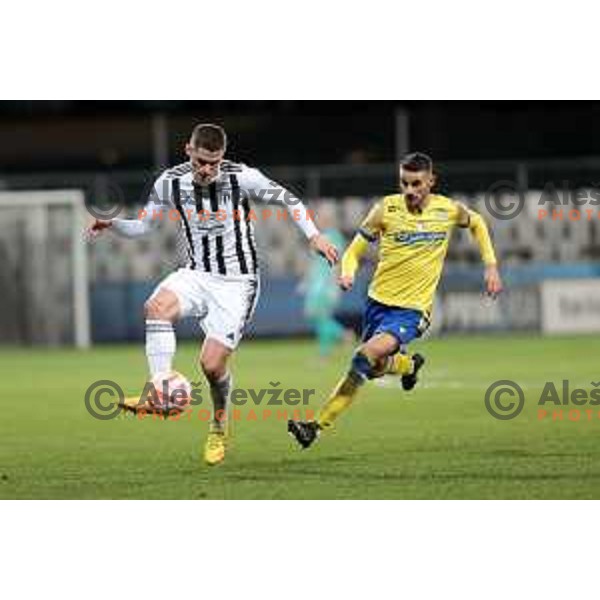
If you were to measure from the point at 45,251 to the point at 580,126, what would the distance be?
203 inches

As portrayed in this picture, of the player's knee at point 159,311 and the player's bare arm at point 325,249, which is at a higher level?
the player's bare arm at point 325,249

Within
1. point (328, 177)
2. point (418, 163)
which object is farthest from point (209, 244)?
point (328, 177)

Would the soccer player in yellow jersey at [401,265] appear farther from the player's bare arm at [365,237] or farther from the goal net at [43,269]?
the goal net at [43,269]

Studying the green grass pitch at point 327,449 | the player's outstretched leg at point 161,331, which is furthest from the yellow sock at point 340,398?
the player's outstretched leg at point 161,331

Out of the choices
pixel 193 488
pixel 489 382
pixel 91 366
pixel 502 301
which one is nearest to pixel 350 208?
pixel 502 301

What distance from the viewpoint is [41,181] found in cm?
1816

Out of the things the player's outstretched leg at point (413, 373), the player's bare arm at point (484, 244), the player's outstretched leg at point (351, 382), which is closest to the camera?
the player's bare arm at point (484, 244)

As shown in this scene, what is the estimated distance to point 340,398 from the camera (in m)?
8.53

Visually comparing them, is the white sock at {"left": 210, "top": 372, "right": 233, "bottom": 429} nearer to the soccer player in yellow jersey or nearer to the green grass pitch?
the green grass pitch

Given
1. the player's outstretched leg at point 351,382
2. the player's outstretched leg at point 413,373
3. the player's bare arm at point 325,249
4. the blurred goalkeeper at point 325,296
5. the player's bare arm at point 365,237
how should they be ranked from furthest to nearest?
the blurred goalkeeper at point 325,296 → the player's outstretched leg at point 413,373 → the player's outstretched leg at point 351,382 → the player's bare arm at point 365,237 → the player's bare arm at point 325,249

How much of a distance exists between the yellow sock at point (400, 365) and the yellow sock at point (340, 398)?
17 cm

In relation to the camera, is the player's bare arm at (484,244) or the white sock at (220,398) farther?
the white sock at (220,398)

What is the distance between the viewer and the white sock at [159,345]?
26.6 ft

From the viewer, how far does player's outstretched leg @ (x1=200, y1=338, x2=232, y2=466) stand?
8305mm
